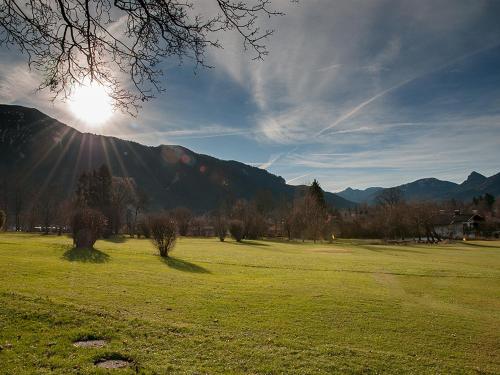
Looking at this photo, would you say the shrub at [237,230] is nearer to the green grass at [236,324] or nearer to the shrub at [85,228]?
the shrub at [85,228]

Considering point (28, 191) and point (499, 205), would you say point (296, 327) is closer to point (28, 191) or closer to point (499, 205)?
point (28, 191)

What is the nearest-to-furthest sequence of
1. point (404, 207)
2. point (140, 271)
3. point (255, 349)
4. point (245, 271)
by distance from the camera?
point (255, 349) → point (140, 271) → point (245, 271) → point (404, 207)

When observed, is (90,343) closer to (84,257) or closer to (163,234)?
(84,257)

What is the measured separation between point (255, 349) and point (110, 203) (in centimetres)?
7153

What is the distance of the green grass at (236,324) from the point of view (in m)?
7.81

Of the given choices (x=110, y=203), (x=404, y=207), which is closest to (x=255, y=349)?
(x=110, y=203)

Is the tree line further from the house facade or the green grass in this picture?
the green grass

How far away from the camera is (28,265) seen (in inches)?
707

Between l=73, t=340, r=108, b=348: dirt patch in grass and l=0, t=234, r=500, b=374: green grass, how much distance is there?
149mm

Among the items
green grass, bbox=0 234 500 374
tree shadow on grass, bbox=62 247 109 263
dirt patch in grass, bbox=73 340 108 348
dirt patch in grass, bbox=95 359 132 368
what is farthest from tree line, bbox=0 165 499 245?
dirt patch in grass, bbox=95 359 132 368

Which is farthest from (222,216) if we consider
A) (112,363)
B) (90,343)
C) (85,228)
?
(112,363)

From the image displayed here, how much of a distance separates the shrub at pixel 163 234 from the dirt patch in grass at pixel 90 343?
2163cm

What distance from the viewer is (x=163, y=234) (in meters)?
30.1

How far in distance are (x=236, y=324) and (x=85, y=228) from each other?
84.7ft
